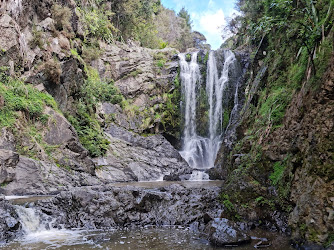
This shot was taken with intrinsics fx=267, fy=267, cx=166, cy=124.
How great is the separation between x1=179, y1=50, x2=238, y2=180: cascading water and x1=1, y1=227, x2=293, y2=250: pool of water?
39.9 ft

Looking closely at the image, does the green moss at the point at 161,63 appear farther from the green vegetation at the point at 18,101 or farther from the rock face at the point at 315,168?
the rock face at the point at 315,168

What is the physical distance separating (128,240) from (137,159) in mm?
9775

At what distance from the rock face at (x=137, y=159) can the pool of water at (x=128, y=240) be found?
267 inches

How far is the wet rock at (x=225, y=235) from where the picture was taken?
16.7ft

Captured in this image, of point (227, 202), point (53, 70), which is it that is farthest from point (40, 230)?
point (53, 70)

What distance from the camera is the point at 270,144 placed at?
707cm

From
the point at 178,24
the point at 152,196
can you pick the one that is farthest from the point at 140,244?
the point at 178,24

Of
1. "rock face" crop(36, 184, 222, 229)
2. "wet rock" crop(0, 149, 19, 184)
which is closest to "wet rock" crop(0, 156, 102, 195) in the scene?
"wet rock" crop(0, 149, 19, 184)

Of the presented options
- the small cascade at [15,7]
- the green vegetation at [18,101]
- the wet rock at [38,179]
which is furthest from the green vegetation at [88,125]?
the small cascade at [15,7]

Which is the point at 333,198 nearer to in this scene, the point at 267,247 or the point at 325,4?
the point at 267,247

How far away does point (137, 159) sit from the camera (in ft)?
49.7

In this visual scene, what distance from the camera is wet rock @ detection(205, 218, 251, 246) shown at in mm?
5082

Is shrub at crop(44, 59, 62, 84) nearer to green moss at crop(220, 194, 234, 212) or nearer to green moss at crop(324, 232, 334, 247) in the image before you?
green moss at crop(220, 194, 234, 212)

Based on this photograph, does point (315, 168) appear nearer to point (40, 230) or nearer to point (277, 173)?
point (277, 173)
